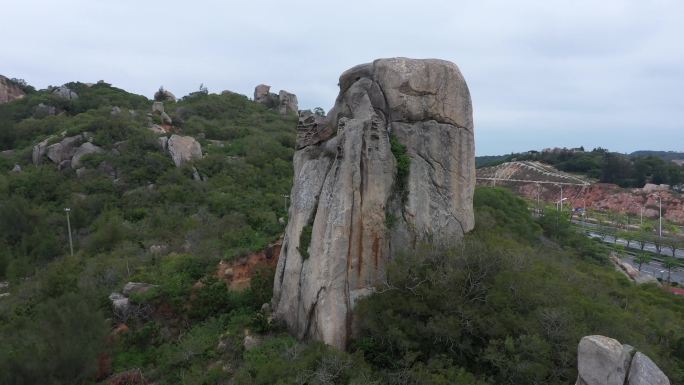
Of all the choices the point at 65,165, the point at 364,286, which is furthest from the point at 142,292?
the point at 65,165

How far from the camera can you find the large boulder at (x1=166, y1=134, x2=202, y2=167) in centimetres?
3338

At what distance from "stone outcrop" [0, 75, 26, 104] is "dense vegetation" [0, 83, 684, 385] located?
111ft

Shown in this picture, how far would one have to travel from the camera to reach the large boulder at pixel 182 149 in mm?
33375

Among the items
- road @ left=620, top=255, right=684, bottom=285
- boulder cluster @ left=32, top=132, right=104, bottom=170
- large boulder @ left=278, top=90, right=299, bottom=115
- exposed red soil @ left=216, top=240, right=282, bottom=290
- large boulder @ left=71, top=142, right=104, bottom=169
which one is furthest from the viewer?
large boulder @ left=278, top=90, right=299, bottom=115

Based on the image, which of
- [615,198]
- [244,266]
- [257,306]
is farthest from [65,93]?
[615,198]

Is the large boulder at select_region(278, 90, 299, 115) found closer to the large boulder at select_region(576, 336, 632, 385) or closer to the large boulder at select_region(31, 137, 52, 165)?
the large boulder at select_region(31, 137, 52, 165)

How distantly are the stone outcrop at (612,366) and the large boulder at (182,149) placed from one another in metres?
30.6

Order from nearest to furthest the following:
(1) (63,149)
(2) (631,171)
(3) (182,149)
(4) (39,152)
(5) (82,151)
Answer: (5) (82,151) → (1) (63,149) → (4) (39,152) → (3) (182,149) → (2) (631,171)

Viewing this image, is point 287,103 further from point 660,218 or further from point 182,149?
point 660,218

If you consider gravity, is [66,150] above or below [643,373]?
above

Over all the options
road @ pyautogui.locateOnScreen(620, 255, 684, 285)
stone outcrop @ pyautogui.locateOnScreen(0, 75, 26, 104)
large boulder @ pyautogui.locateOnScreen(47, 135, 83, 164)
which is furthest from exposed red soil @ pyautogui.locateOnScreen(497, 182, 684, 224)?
stone outcrop @ pyautogui.locateOnScreen(0, 75, 26, 104)

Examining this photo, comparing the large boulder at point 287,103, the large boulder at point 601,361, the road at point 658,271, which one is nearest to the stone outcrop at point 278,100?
the large boulder at point 287,103

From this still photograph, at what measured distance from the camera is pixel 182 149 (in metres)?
34.1

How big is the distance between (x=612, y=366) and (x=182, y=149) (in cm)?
3251
